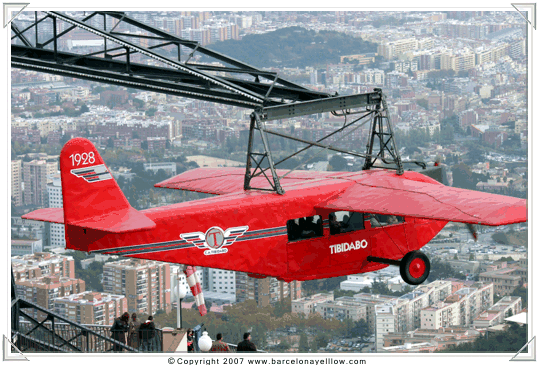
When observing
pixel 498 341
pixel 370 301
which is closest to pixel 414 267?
pixel 498 341

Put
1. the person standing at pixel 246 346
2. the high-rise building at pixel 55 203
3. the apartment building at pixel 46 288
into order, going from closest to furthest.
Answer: the person standing at pixel 246 346 < the apartment building at pixel 46 288 < the high-rise building at pixel 55 203

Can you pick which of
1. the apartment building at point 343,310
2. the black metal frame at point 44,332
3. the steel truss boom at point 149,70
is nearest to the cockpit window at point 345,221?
the steel truss boom at point 149,70

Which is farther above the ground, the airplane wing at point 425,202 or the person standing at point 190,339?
the airplane wing at point 425,202

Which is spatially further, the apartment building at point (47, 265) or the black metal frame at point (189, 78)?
the apartment building at point (47, 265)

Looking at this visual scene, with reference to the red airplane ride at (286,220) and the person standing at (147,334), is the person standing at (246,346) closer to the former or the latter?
the red airplane ride at (286,220)
